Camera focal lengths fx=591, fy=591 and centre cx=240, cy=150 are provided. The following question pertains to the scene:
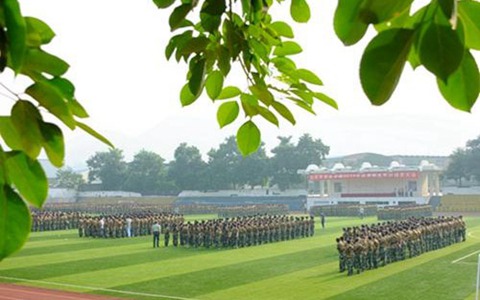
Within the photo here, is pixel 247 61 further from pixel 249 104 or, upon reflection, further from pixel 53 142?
pixel 53 142

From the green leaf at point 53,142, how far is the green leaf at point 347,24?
1.11 ft

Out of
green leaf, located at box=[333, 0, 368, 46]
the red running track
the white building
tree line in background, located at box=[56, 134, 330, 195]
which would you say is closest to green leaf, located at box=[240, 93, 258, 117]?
green leaf, located at box=[333, 0, 368, 46]

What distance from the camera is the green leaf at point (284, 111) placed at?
3.84 feet

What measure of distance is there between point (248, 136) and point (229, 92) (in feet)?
0.38

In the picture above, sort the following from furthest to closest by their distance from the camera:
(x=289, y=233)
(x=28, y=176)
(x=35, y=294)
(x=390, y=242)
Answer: (x=289, y=233) → (x=390, y=242) → (x=35, y=294) → (x=28, y=176)

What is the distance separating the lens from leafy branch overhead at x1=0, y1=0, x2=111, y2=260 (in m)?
0.58

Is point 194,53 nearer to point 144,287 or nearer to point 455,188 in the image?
point 144,287

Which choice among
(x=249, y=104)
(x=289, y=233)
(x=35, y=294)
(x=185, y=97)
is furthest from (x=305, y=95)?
(x=289, y=233)

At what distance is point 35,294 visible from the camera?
9.77 m

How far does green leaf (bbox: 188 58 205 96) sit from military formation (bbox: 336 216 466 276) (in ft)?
34.9

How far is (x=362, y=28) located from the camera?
1.80 feet

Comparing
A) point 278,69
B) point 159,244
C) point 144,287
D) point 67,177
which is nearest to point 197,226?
point 159,244

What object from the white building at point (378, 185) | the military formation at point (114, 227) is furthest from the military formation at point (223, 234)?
the white building at point (378, 185)

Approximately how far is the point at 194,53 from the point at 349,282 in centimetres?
995
